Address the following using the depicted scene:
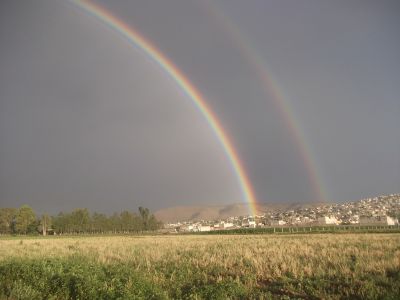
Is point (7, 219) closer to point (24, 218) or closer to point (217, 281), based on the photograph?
point (24, 218)

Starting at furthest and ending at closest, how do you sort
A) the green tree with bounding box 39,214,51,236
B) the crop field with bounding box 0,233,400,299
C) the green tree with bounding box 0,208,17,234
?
1. the green tree with bounding box 39,214,51,236
2. the green tree with bounding box 0,208,17,234
3. the crop field with bounding box 0,233,400,299

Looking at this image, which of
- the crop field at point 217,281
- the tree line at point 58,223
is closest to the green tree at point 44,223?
the tree line at point 58,223

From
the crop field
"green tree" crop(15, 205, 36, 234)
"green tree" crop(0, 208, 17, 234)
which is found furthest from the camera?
"green tree" crop(0, 208, 17, 234)

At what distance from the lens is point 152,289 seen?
40.4 feet

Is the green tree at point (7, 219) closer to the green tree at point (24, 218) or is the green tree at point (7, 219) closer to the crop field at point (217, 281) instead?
the green tree at point (24, 218)

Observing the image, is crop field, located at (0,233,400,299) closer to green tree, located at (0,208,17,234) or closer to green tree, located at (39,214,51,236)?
green tree, located at (39,214,51,236)

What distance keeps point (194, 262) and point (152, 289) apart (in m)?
6.62

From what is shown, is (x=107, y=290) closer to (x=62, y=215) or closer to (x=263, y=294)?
(x=263, y=294)

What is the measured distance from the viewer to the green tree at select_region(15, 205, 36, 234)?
155875 mm

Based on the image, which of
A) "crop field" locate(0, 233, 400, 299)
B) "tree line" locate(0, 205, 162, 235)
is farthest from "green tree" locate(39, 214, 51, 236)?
"crop field" locate(0, 233, 400, 299)

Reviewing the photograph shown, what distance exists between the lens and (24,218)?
156m

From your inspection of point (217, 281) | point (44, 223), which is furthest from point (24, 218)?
point (217, 281)

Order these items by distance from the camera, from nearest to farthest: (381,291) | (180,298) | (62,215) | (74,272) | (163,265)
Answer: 1. (381,291)
2. (180,298)
3. (74,272)
4. (163,265)
5. (62,215)

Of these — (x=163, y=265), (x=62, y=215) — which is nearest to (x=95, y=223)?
(x=62, y=215)
